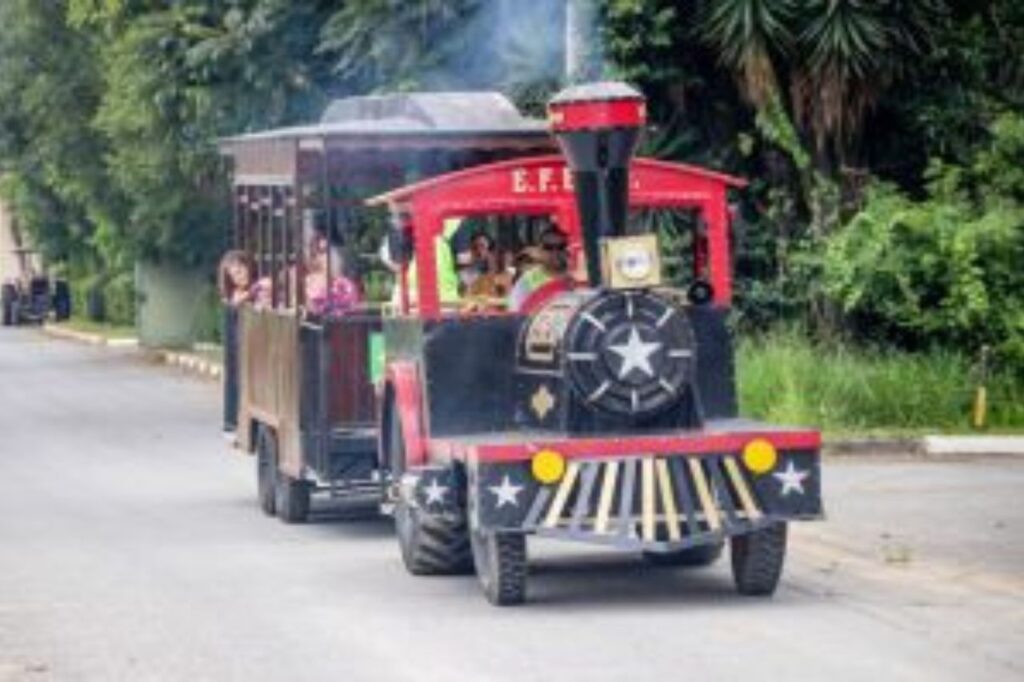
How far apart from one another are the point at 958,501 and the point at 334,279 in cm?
409

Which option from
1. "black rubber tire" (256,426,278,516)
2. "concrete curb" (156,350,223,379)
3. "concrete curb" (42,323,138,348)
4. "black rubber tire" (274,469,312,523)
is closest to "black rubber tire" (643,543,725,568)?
"black rubber tire" (274,469,312,523)

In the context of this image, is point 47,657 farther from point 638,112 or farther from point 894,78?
point 894,78

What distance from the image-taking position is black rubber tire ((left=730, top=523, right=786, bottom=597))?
13734mm

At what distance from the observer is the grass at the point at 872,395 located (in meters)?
22.2

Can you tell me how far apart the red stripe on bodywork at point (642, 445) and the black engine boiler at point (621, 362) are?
0.63ft

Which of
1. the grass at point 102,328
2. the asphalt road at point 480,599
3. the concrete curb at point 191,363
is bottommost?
the asphalt road at point 480,599

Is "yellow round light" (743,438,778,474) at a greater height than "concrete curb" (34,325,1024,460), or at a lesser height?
greater

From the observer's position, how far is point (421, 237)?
47.6 ft

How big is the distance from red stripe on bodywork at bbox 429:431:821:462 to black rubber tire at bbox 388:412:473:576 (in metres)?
1.08

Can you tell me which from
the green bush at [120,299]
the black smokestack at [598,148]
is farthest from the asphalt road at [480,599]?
the green bush at [120,299]

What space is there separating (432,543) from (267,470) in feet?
13.6

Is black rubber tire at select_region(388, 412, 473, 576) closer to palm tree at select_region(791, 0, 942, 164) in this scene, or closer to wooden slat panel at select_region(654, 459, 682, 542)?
wooden slat panel at select_region(654, 459, 682, 542)

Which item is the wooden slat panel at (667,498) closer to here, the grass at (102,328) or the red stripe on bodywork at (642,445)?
the red stripe on bodywork at (642,445)

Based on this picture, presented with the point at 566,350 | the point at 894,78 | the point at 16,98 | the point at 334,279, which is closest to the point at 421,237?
the point at 566,350
